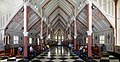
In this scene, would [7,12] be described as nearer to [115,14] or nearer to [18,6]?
[18,6]

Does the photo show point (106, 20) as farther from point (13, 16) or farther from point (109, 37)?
point (13, 16)

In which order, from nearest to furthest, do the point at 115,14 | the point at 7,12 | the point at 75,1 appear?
the point at 115,14
the point at 7,12
the point at 75,1

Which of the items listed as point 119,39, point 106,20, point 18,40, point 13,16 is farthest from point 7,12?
point 119,39

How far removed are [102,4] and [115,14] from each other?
153cm

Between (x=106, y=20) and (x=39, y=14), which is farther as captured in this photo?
(x=39, y=14)

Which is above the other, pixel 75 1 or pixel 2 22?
pixel 75 1

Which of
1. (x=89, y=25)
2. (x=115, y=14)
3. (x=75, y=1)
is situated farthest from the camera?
(x=75, y=1)

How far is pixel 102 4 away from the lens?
2017 cm

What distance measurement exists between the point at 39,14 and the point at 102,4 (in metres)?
11.2

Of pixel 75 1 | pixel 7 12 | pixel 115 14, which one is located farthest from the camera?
pixel 75 1

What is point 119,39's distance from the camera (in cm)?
2000

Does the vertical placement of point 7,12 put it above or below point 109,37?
above

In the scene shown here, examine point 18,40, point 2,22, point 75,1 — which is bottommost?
point 18,40

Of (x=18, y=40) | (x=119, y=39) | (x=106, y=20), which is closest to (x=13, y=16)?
(x=18, y=40)
